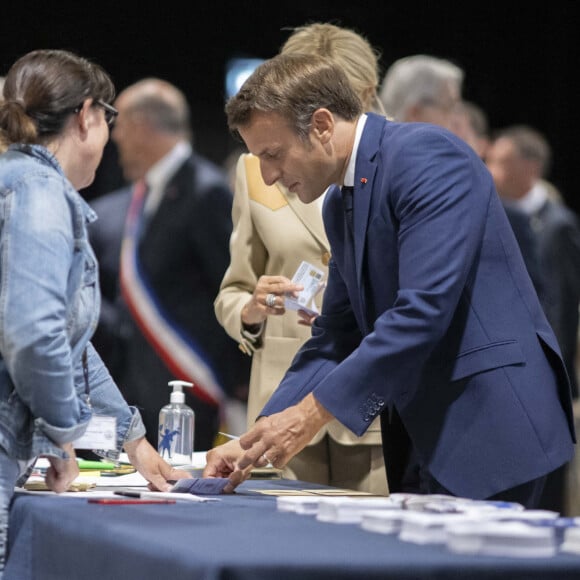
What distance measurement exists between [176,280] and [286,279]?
2069 mm

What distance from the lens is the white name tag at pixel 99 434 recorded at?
2191 millimetres

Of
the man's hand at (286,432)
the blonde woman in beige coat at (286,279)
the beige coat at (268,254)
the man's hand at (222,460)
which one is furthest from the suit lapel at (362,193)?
the beige coat at (268,254)

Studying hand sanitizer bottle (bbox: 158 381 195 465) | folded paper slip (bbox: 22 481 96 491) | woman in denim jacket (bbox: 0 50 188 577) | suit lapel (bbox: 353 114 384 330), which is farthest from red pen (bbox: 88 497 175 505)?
hand sanitizer bottle (bbox: 158 381 195 465)

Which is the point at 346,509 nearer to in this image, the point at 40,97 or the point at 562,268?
the point at 40,97

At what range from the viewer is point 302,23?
5.48 meters

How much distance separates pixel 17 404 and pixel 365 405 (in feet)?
1.95

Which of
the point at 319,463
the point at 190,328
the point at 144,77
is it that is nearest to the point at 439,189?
the point at 319,463

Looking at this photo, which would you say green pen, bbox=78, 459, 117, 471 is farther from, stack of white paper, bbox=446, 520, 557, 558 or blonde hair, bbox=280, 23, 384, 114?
stack of white paper, bbox=446, 520, 557, 558

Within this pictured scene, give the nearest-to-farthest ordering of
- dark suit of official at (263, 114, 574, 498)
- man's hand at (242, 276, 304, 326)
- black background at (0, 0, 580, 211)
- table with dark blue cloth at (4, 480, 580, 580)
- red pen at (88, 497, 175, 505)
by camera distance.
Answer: table with dark blue cloth at (4, 480, 580, 580), red pen at (88, 497, 175, 505), dark suit of official at (263, 114, 574, 498), man's hand at (242, 276, 304, 326), black background at (0, 0, 580, 211)

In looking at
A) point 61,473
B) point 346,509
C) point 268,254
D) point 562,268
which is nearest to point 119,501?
point 61,473

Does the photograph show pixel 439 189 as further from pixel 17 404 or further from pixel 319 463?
pixel 319 463

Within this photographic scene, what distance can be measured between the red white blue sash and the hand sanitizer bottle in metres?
2.08

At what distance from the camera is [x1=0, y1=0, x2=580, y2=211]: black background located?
511cm

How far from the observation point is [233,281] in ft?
10.6
